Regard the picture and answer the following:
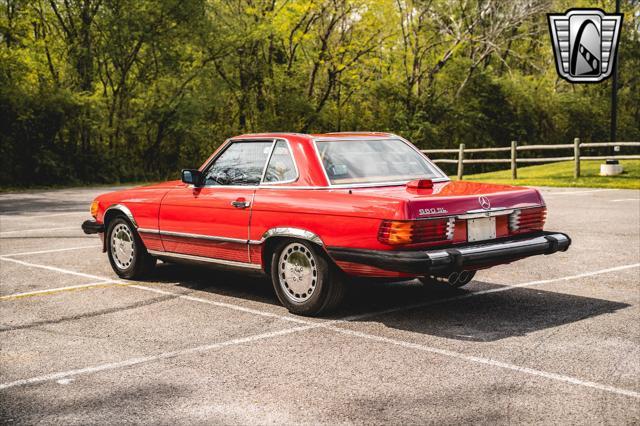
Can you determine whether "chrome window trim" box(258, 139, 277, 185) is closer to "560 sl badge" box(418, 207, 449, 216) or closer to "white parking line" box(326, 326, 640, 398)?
"white parking line" box(326, 326, 640, 398)

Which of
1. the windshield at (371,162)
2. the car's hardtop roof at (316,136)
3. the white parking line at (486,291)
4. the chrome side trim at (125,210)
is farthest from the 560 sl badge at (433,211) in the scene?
the chrome side trim at (125,210)

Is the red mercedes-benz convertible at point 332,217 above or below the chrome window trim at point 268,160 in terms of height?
below

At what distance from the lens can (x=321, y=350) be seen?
210 inches

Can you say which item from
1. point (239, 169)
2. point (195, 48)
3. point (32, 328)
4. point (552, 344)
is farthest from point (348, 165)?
point (195, 48)

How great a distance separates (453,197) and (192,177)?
2.64m

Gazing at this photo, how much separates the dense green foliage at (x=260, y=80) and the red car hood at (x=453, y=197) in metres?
24.0

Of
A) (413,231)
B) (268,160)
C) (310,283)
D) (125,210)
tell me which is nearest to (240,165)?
(268,160)

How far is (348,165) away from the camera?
6605mm

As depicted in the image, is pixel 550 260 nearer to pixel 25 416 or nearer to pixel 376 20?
pixel 25 416

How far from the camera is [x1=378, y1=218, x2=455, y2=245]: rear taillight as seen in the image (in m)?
5.67

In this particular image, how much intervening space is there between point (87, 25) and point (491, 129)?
25447 millimetres

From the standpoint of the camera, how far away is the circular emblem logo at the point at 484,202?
6.14 metres

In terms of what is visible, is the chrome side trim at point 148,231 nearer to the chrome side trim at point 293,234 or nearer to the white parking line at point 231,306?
the white parking line at point 231,306

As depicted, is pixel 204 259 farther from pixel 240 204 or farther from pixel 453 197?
pixel 453 197
